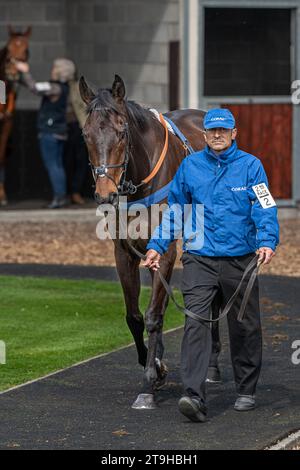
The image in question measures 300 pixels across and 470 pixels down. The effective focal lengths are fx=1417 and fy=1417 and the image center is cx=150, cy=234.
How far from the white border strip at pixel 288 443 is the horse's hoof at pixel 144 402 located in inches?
45.4

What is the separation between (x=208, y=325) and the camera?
8.45 m

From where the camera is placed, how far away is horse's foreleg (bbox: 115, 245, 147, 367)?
9516mm

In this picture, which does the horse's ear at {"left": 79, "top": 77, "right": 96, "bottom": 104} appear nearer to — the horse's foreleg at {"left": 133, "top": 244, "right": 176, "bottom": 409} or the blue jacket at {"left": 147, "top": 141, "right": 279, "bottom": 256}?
the blue jacket at {"left": 147, "top": 141, "right": 279, "bottom": 256}

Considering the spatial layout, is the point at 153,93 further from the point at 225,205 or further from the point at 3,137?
the point at 225,205

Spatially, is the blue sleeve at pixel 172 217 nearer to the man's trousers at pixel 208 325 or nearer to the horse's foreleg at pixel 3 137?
the man's trousers at pixel 208 325

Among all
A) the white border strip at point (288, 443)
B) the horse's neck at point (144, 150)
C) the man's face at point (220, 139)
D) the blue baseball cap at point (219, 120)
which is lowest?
the white border strip at point (288, 443)

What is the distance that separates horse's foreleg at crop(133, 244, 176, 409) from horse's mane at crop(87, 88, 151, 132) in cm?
84

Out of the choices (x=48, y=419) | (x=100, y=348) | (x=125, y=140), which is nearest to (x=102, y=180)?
(x=125, y=140)

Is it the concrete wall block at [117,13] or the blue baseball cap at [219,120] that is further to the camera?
the concrete wall block at [117,13]

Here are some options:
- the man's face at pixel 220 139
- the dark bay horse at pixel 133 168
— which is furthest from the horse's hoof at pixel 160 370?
the man's face at pixel 220 139

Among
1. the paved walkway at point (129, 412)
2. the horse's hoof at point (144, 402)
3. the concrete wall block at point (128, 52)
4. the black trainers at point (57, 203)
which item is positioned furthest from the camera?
the concrete wall block at point (128, 52)

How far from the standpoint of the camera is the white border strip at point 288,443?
25.3 ft

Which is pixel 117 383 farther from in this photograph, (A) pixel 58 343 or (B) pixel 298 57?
(B) pixel 298 57

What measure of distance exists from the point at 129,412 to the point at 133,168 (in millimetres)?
1592
